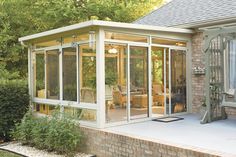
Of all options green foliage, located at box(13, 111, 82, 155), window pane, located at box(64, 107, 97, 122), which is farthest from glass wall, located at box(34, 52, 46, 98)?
window pane, located at box(64, 107, 97, 122)

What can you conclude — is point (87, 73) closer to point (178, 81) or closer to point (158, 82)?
point (158, 82)

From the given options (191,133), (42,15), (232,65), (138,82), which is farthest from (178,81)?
(42,15)

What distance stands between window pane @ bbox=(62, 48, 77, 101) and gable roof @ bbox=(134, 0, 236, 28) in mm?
3822

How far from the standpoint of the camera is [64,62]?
971 centimetres

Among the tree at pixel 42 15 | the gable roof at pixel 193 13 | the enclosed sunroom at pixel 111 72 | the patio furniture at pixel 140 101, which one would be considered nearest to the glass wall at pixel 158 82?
the enclosed sunroom at pixel 111 72

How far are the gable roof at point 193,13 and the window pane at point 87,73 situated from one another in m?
3.68

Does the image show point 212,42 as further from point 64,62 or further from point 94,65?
point 64,62

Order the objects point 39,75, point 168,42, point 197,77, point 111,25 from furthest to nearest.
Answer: point 39,75, point 197,77, point 168,42, point 111,25

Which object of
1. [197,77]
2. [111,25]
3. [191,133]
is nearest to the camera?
[191,133]

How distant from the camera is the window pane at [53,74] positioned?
1008cm

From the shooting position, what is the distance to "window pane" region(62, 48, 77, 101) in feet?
30.5

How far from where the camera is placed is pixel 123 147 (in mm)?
7504

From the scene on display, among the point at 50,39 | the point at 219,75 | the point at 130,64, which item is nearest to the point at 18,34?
the point at 50,39

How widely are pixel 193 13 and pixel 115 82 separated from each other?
4.46 metres
